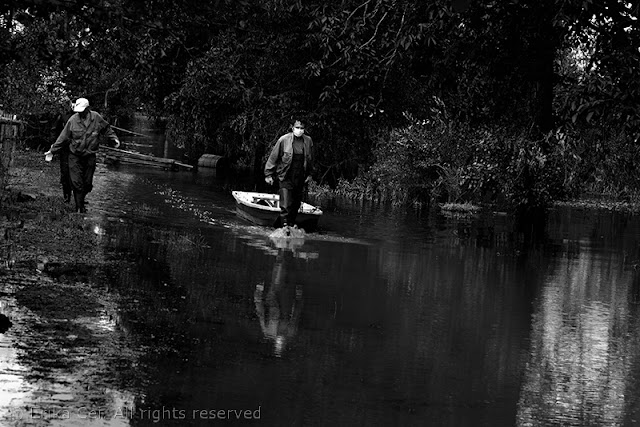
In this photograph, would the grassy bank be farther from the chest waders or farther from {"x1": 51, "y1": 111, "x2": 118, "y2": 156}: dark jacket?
the chest waders

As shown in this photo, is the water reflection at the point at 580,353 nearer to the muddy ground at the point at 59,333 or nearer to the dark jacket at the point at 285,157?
the muddy ground at the point at 59,333

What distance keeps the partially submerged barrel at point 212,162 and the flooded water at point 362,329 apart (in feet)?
93.0

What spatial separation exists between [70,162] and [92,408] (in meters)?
12.4

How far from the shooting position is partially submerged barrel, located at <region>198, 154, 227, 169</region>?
49.2 metres

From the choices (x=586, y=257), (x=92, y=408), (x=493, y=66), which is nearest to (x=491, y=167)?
(x=493, y=66)

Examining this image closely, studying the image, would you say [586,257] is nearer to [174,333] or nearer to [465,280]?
[465,280]

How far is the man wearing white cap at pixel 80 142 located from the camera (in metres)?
18.7

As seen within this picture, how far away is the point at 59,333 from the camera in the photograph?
8891mm

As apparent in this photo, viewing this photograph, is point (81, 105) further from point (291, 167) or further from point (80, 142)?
point (291, 167)

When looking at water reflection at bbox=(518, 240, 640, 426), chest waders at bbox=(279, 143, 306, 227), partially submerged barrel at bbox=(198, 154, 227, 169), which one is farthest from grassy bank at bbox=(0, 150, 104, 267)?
partially submerged barrel at bbox=(198, 154, 227, 169)

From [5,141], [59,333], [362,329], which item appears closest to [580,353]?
[362,329]

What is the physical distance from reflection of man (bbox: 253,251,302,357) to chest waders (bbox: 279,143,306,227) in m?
5.86

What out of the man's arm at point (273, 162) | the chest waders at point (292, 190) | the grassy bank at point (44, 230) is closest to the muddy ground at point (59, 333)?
the grassy bank at point (44, 230)

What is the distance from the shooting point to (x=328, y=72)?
36.9 meters
